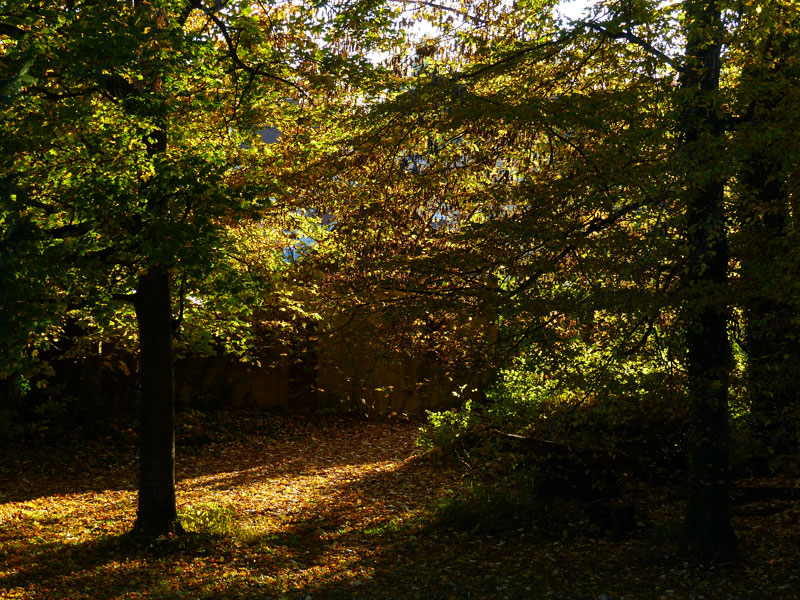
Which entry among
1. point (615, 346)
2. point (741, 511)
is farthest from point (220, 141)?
point (741, 511)

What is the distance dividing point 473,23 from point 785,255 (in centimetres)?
443

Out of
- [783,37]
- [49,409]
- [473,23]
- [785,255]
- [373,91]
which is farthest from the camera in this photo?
[49,409]

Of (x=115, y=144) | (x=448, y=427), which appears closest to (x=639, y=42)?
(x=115, y=144)

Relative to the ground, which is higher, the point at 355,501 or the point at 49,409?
the point at 49,409

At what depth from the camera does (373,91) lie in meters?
7.68

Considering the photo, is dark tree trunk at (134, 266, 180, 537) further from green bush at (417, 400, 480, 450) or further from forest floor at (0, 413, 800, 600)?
green bush at (417, 400, 480, 450)

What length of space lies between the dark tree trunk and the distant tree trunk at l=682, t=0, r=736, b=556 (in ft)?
18.4

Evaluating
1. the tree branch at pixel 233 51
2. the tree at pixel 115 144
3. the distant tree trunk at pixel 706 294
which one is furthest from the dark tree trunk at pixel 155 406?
the distant tree trunk at pixel 706 294

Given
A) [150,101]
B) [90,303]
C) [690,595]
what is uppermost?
[150,101]

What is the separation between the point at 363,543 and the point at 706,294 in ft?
16.2

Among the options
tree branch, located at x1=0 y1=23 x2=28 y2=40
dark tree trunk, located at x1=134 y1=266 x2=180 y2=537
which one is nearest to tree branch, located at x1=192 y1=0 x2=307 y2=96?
tree branch, located at x1=0 y1=23 x2=28 y2=40

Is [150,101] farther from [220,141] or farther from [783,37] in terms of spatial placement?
[783,37]

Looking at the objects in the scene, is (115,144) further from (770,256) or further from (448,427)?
(448,427)

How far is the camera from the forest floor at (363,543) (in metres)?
7.11
